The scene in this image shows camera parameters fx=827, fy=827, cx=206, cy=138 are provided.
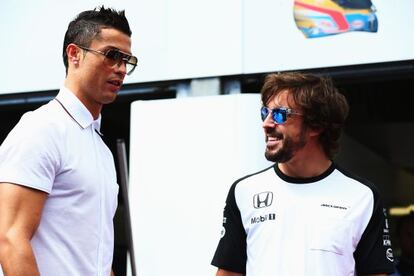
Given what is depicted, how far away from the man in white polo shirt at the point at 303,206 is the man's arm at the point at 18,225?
97 centimetres

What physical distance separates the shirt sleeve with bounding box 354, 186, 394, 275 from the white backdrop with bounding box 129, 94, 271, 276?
8.31 feet

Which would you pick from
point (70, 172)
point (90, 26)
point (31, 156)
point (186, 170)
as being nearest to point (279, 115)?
point (90, 26)

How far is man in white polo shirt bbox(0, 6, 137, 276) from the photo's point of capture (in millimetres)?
2629

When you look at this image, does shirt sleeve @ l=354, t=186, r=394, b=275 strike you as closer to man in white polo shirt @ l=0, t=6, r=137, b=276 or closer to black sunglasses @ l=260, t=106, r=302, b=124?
black sunglasses @ l=260, t=106, r=302, b=124

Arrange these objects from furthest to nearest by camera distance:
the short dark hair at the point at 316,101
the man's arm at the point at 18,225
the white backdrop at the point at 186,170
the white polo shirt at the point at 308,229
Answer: the white backdrop at the point at 186,170 → the short dark hair at the point at 316,101 → the white polo shirt at the point at 308,229 → the man's arm at the point at 18,225

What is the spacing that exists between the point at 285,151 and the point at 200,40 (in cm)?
282

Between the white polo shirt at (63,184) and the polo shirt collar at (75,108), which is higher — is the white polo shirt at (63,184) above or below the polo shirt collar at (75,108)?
below

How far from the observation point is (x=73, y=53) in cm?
309

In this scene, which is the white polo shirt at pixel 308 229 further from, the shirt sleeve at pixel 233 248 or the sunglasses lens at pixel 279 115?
the sunglasses lens at pixel 279 115

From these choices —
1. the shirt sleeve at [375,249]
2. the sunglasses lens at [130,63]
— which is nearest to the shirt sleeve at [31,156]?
the sunglasses lens at [130,63]

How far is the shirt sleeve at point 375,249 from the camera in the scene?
317cm

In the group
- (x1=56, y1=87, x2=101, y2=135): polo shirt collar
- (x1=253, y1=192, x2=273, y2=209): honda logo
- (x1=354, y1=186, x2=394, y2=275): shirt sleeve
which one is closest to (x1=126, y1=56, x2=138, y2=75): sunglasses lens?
(x1=56, y1=87, x2=101, y2=135): polo shirt collar

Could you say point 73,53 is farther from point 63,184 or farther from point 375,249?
point 375,249

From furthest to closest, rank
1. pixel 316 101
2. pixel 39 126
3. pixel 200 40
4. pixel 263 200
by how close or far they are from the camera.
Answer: pixel 200 40 < pixel 316 101 < pixel 263 200 < pixel 39 126
